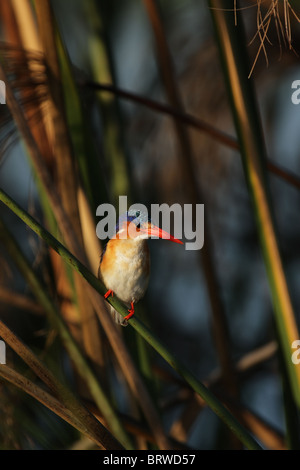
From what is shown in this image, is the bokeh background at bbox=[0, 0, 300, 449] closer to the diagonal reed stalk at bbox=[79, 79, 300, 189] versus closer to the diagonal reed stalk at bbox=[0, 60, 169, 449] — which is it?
the diagonal reed stalk at bbox=[79, 79, 300, 189]

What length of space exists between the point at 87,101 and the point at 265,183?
105 centimetres

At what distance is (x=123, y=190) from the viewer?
1.87 m

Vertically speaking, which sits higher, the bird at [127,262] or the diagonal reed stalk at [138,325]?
the bird at [127,262]

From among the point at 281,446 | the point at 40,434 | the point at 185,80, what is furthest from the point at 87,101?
the point at 281,446

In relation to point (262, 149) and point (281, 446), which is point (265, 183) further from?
point (281, 446)

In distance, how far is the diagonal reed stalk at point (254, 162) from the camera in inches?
51.4

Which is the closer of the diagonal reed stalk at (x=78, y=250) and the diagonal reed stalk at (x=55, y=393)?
the diagonal reed stalk at (x=55, y=393)

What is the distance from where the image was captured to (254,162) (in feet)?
4.32

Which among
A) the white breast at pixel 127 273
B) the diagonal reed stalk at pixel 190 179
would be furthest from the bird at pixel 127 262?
the diagonal reed stalk at pixel 190 179

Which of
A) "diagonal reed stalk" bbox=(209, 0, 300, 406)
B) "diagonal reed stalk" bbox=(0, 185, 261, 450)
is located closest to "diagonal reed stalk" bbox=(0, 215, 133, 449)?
"diagonal reed stalk" bbox=(0, 185, 261, 450)

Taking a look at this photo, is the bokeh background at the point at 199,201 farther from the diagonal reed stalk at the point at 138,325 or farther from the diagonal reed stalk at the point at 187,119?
the diagonal reed stalk at the point at 138,325

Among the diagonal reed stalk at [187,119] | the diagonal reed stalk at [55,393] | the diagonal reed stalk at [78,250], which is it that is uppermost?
the diagonal reed stalk at [187,119]

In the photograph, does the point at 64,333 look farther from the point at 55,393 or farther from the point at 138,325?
the point at 138,325

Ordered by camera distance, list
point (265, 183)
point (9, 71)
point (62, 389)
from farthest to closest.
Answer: point (9, 71)
point (265, 183)
point (62, 389)
